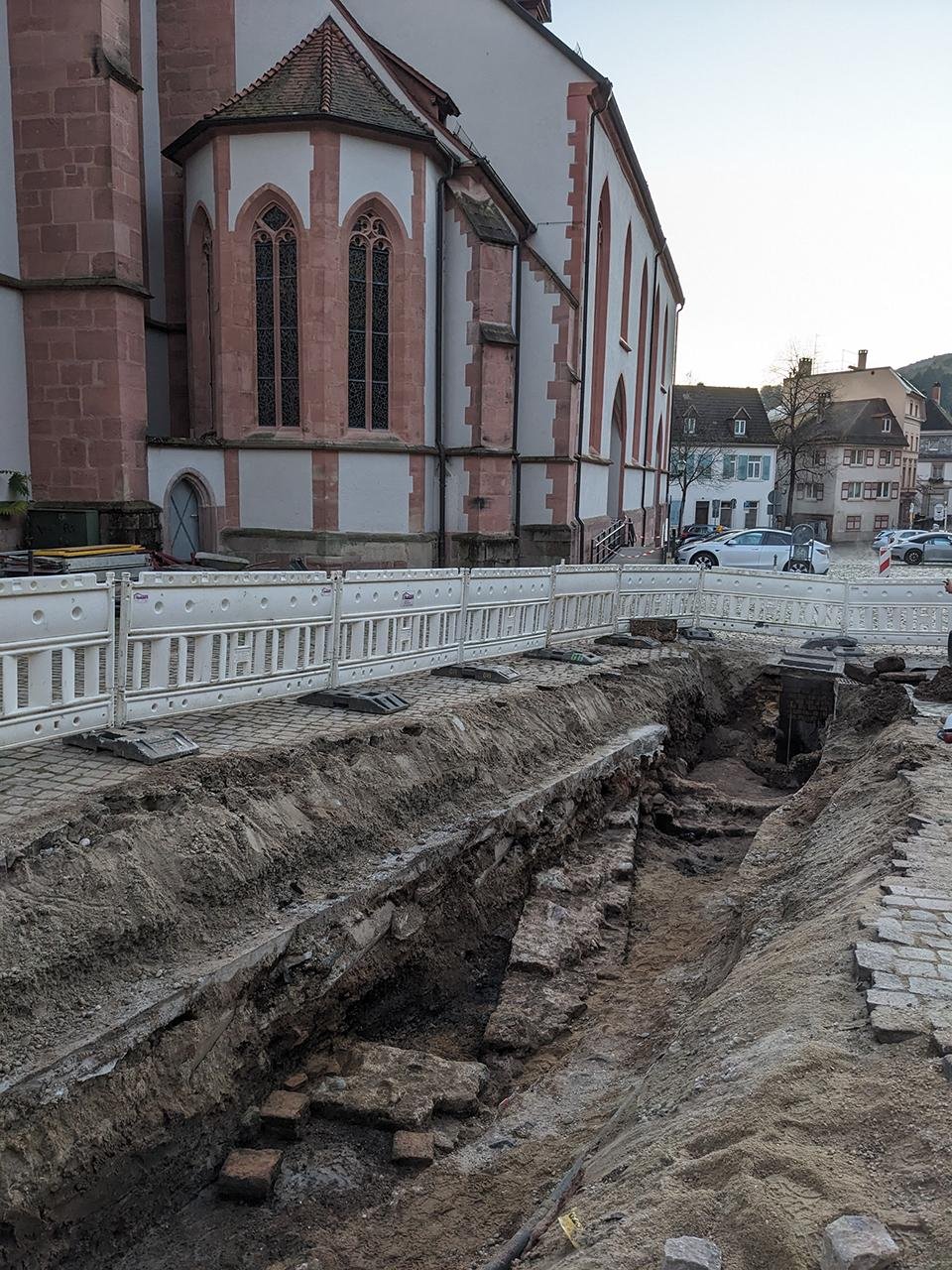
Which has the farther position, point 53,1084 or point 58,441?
point 58,441

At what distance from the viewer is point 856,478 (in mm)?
61969

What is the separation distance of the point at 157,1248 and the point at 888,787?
20.2 feet

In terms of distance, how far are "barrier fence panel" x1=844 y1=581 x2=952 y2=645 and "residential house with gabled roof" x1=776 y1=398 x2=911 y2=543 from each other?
4864cm

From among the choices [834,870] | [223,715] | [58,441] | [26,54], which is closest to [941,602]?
[834,870]

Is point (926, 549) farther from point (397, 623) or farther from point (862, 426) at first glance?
point (397, 623)

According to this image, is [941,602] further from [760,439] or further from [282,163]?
[760,439]

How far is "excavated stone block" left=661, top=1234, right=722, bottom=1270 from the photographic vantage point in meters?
2.54

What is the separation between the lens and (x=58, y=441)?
1580 cm

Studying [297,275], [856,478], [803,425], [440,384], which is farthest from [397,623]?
[856,478]

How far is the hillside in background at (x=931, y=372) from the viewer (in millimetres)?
125125

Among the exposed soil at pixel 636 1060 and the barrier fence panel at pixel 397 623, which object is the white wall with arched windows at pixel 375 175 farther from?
the exposed soil at pixel 636 1060

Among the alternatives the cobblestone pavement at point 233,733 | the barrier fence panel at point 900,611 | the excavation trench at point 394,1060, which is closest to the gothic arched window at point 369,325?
the cobblestone pavement at point 233,733

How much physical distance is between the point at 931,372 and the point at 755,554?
5193 inches

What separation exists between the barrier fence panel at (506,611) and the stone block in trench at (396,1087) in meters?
5.76
